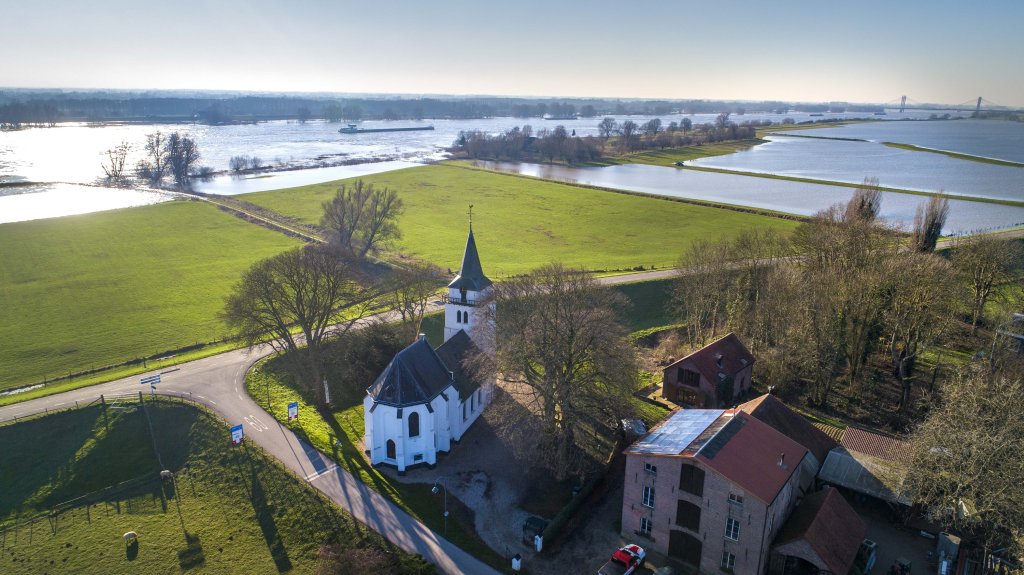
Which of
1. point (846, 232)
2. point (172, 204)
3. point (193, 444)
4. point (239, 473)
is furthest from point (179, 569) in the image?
point (172, 204)

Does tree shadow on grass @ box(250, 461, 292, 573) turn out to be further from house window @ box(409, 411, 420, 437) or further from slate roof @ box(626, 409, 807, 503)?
slate roof @ box(626, 409, 807, 503)

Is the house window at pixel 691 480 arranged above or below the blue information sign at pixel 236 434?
above

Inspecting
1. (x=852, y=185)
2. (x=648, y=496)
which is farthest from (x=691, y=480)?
(x=852, y=185)

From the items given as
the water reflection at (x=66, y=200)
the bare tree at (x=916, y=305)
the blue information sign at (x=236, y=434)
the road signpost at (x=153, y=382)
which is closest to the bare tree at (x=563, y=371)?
the blue information sign at (x=236, y=434)

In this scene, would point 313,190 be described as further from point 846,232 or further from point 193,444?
point 846,232

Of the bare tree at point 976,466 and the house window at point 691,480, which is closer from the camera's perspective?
the bare tree at point 976,466

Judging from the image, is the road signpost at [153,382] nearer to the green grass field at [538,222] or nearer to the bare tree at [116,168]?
the green grass field at [538,222]

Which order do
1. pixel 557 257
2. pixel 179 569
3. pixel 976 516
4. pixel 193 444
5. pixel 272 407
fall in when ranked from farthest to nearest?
pixel 557 257 → pixel 272 407 → pixel 193 444 → pixel 179 569 → pixel 976 516
